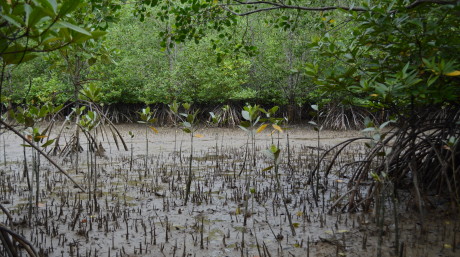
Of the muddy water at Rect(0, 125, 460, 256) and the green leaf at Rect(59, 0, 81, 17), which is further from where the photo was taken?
the muddy water at Rect(0, 125, 460, 256)

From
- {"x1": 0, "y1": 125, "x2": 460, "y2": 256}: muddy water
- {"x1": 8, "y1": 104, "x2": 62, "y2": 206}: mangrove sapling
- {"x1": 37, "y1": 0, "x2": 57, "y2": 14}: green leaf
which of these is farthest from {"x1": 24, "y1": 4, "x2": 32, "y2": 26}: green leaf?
{"x1": 0, "y1": 125, "x2": 460, "y2": 256}: muddy water

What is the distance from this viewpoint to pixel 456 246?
1.93 m

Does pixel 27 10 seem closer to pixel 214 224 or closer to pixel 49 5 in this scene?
pixel 49 5

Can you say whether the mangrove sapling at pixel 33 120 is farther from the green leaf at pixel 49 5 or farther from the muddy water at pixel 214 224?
the green leaf at pixel 49 5

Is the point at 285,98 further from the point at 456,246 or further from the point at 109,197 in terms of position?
the point at 456,246

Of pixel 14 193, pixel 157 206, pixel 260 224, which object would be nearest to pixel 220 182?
pixel 157 206

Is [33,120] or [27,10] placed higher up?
[27,10]

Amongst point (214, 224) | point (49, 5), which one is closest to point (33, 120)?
point (49, 5)

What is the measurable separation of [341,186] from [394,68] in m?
1.38

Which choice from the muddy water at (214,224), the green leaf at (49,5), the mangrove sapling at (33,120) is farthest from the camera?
the muddy water at (214,224)

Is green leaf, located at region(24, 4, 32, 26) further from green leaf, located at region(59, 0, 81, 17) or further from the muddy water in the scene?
the muddy water

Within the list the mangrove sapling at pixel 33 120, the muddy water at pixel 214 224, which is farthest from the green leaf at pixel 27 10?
the muddy water at pixel 214 224

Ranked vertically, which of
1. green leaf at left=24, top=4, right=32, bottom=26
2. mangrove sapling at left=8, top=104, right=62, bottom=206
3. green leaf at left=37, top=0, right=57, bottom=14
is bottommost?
mangrove sapling at left=8, top=104, right=62, bottom=206

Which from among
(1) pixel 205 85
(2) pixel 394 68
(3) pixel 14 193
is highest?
(1) pixel 205 85
